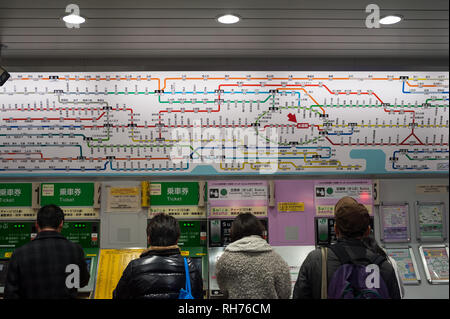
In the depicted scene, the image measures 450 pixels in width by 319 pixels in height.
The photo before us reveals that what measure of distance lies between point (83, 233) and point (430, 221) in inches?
89.0

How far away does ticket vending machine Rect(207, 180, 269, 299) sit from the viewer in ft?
9.57

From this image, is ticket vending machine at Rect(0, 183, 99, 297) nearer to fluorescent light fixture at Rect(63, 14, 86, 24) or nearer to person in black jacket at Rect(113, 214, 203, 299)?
person in black jacket at Rect(113, 214, 203, 299)

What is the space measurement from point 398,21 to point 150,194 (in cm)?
188

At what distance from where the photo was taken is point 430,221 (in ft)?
9.06

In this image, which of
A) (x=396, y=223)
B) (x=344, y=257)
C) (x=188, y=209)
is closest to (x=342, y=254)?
(x=344, y=257)

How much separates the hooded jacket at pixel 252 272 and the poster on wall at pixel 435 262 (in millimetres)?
1209

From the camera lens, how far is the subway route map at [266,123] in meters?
2.67

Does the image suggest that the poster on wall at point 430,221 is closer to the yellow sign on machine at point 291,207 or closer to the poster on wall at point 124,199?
the yellow sign on machine at point 291,207

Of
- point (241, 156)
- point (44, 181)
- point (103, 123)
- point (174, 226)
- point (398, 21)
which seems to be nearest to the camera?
point (174, 226)

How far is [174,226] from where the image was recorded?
6.43 feet

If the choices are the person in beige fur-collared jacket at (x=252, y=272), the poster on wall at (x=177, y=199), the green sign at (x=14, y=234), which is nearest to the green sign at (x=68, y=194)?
the green sign at (x=14, y=234)

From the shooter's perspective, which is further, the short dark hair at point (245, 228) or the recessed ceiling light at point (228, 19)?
the recessed ceiling light at point (228, 19)

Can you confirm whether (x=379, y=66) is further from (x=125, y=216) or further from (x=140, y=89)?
(x=125, y=216)

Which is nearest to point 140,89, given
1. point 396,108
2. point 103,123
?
point 103,123
